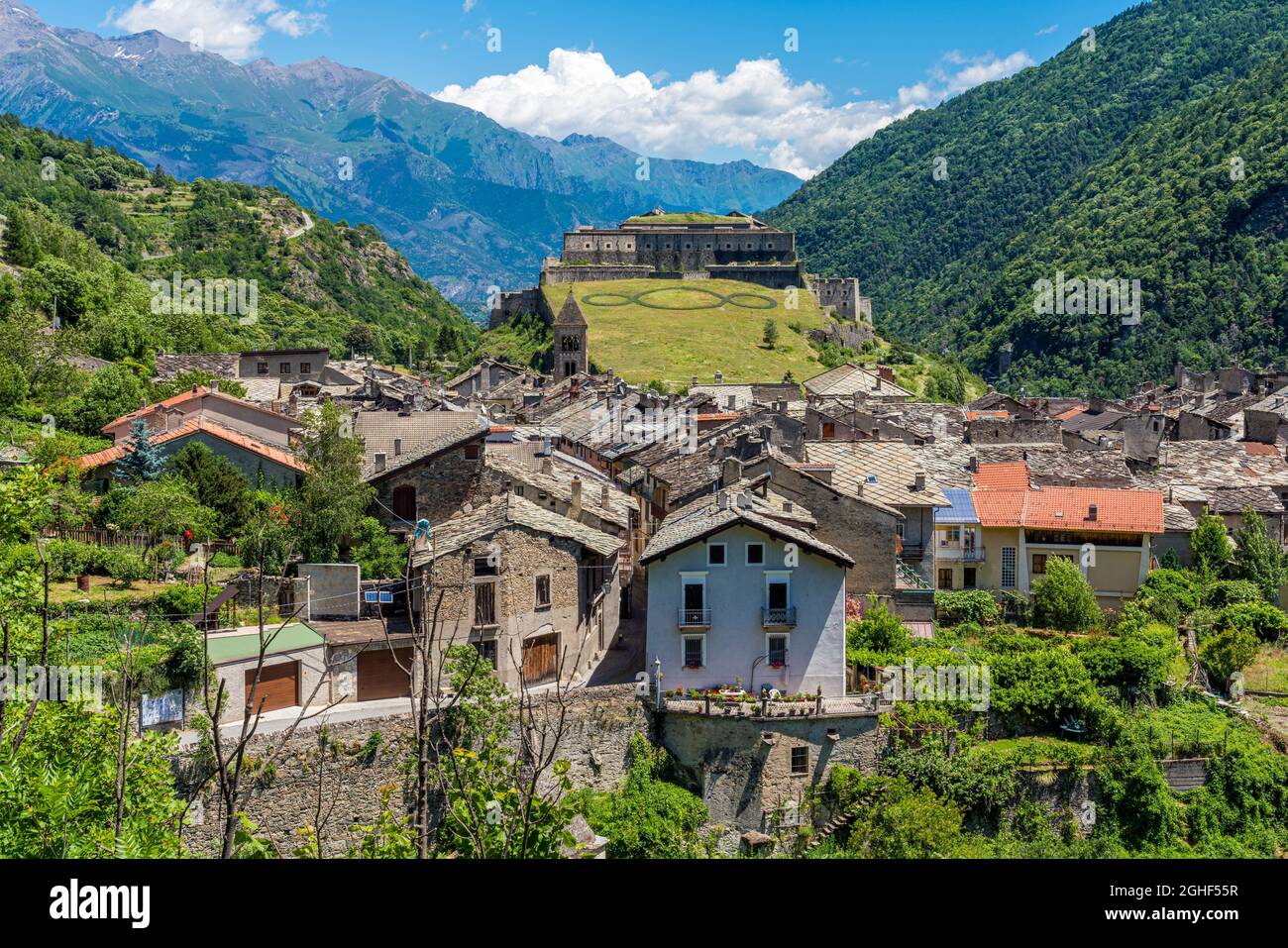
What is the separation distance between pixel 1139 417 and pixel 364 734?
61.2 metres

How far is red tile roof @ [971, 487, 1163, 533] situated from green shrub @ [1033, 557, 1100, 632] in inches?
120

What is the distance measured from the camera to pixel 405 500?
38531mm

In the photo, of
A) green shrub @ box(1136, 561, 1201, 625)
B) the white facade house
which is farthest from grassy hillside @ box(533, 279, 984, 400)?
the white facade house

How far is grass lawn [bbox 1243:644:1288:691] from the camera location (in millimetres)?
35719

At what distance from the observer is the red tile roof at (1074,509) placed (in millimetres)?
40469

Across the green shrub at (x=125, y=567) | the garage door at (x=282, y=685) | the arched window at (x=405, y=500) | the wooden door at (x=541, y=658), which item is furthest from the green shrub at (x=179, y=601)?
the arched window at (x=405, y=500)

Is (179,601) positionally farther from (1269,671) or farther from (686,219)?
(686,219)

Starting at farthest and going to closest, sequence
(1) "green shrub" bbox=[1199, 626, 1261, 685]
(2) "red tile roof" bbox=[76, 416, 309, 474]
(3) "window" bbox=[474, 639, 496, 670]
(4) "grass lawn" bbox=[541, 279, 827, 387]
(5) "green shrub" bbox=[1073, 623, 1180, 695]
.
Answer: (4) "grass lawn" bbox=[541, 279, 827, 387] → (2) "red tile roof" bbox=[76, 416, 309, 474] → (1) "green shrub" bbox=[1199, 626, 1261, 685] → (5) "green shrub" bbox=[1073, 623, 1180, 695] → (3) "window" bbox=[474, 639, 496, 670]

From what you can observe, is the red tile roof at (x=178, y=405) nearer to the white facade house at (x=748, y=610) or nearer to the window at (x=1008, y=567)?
the white facade house at (x=748, y=610)

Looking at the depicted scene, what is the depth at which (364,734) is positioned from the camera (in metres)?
24.4

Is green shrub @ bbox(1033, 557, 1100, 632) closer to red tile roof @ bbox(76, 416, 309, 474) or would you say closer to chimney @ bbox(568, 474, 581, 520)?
chimney @ bbox(568, 474, 581, 520)

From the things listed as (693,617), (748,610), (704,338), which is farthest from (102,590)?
(704,338)

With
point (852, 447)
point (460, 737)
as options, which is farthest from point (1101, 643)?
point (460, 737)
